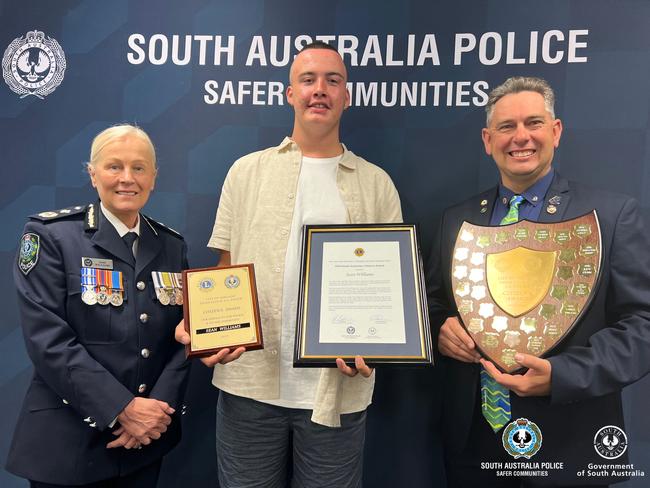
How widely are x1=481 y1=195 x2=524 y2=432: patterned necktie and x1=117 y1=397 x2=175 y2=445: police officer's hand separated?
1.20 meters

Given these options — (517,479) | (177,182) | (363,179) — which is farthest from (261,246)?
(517,479)

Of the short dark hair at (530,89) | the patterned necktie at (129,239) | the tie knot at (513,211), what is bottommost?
the patterned necktie at (129,239)

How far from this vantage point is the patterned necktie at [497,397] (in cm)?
190

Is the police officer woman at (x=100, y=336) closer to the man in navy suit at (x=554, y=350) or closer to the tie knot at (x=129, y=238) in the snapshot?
the tie knot at (x=129, y=238)

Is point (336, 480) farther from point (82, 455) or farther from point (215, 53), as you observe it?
point (215, 53)

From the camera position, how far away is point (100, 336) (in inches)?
68.3

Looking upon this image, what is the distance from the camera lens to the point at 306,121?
188 cm

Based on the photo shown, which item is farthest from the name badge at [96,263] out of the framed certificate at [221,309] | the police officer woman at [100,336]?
the framed certificate at [221,309]

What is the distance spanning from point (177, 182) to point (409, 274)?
128cm

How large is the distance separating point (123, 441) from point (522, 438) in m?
1.47

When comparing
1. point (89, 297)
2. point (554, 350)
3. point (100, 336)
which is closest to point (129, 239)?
point (89, 297)

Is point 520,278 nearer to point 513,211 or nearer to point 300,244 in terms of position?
point 513,211

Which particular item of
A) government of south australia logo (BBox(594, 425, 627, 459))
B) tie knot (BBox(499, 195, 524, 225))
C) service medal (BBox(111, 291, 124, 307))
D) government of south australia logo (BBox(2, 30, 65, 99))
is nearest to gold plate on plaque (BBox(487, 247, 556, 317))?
tie knot (BBox(499, 195, 524, 225))

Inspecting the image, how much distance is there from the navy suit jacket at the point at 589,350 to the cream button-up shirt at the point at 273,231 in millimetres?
393
